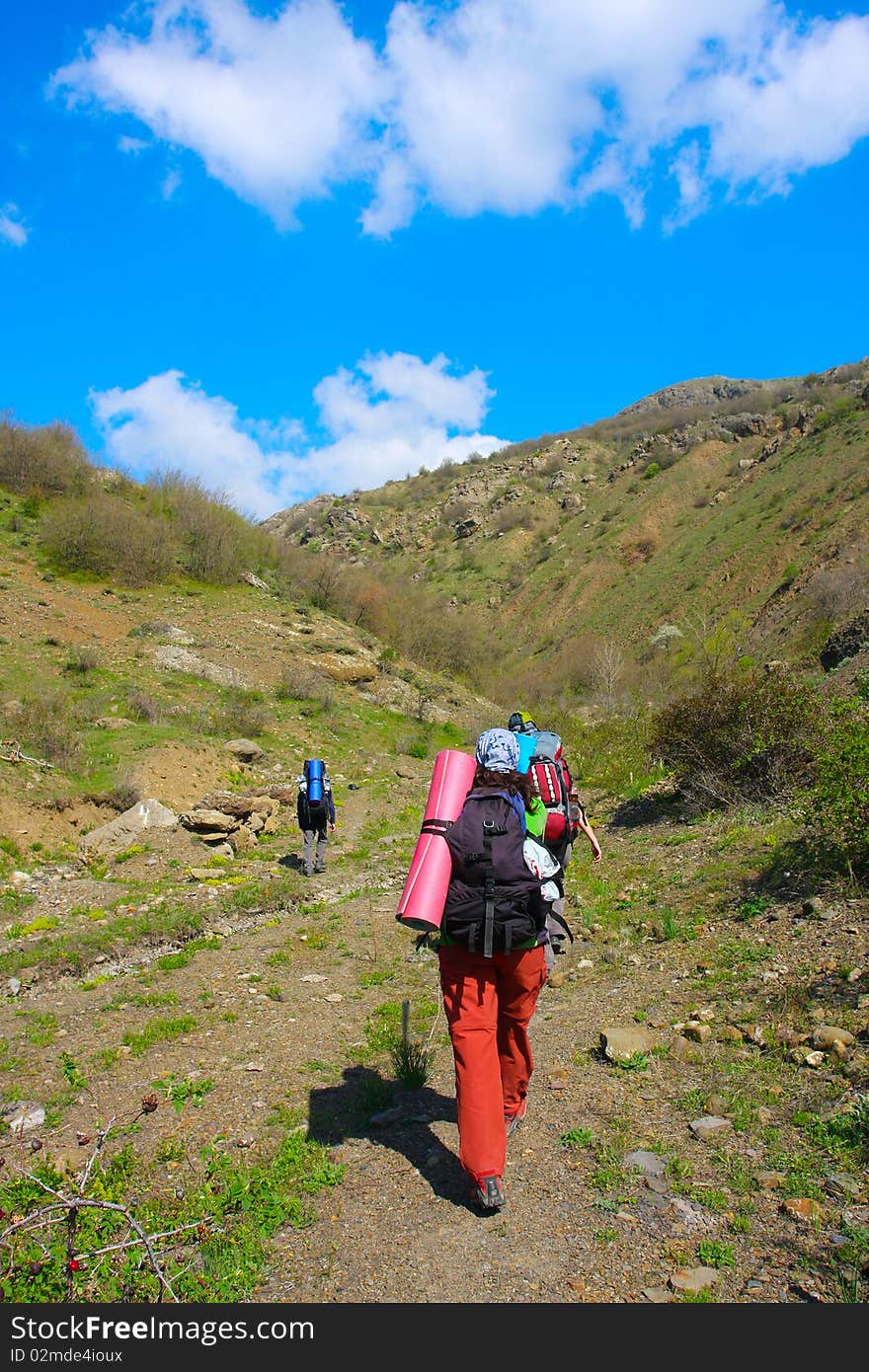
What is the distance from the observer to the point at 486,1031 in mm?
3184

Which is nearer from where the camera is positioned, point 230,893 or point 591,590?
point 230,893

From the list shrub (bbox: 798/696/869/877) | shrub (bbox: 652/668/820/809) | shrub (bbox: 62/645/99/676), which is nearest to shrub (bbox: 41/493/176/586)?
shrub (bbox: 62/645/99/676)

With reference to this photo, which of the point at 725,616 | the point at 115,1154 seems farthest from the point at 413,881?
the point at 725,616

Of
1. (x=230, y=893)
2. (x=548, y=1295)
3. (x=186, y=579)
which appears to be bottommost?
(x=230, y=893)

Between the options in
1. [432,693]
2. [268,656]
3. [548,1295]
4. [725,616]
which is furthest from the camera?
[725,616]

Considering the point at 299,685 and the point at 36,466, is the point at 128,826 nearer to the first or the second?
the point at 299,685

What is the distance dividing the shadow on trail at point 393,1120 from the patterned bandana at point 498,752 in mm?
1804

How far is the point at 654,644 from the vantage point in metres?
35.8

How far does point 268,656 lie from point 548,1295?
70.5 ft

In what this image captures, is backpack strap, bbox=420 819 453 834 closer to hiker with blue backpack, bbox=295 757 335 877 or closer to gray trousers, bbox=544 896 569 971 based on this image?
gray trousers, bbox=544 896 569 971

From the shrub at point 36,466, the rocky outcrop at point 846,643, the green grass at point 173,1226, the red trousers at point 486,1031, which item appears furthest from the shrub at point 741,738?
the shrub at point 36,466

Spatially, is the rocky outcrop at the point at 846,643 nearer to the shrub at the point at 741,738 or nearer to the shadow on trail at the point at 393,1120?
the shrub at the point at 741,738

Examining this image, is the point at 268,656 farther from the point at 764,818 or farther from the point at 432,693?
the point at 764,818

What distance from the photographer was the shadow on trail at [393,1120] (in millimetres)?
3408
